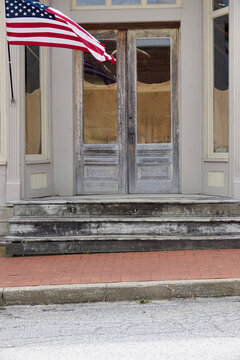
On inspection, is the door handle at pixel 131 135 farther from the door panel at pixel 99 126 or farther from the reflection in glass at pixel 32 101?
the reflection in glass at pixel 32 101

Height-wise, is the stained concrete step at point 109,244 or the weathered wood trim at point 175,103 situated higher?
the weathered wood trim at point 175,103

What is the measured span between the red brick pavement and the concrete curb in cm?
21

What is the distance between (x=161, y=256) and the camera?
880cm

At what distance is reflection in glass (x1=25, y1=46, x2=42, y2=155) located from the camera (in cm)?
1016

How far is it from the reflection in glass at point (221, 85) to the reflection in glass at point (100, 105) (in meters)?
1.67

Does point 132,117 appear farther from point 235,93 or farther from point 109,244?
point 109,244

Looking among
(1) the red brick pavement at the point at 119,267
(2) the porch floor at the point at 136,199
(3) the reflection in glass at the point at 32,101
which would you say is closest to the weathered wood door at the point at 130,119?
(2) the porch floor at the point at 136,199

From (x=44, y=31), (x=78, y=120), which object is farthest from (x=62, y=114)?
(x=44, y=31)

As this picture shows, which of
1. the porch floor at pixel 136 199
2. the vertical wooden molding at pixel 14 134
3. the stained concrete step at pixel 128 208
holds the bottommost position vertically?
the stained concrete step at pixel 128 208

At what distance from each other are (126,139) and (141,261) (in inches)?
119

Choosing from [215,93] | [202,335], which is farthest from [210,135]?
[202,335]

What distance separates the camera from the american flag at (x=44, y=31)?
896 centimetres

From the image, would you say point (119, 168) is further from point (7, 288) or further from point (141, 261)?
point (7, 288)

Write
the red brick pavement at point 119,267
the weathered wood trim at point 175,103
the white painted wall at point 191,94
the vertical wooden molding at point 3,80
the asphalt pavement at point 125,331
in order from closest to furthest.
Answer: the asphalt pavement at point 125,331 < the red brick pavement at point 119,267 < the vertical wooden molding at point 3,80 < the white painted wall at point 191,94 < the weathered wood trim at point 175,103
